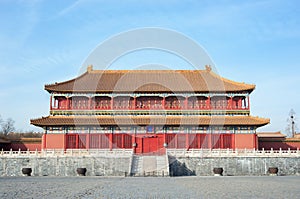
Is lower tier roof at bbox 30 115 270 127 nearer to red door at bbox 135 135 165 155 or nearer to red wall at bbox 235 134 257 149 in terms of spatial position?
red wall at bbox 235 134 257 149

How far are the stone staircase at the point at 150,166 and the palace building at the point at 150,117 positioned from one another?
18.2 feet

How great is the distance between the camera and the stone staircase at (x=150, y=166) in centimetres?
3100

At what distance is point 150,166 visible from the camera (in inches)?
1260

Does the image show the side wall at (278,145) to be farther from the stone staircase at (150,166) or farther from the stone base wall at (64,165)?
the stone base wall at (64,165)

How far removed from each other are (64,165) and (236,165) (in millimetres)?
16430

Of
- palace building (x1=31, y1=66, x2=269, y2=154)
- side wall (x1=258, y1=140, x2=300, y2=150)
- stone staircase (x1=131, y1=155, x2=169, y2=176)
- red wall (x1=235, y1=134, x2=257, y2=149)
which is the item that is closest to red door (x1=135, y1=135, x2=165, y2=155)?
palace building (x1=31, y1=66, x2=269, y2=154)

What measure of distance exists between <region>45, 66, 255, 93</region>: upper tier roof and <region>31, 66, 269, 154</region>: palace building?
118mm

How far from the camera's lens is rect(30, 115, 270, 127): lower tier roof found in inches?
1587

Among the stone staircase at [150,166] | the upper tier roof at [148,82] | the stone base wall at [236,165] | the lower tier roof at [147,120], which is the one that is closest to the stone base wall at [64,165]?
the stone staircase at [150,166]

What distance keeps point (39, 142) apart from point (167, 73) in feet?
60.0

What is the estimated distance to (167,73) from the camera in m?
48.2

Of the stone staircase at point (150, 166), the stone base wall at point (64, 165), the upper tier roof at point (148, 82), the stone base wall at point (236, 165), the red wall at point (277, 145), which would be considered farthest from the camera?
the red wall at point (277, 145)

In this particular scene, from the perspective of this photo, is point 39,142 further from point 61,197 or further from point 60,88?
point 61,197

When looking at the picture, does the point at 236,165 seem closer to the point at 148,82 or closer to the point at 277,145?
the point at 277,145
